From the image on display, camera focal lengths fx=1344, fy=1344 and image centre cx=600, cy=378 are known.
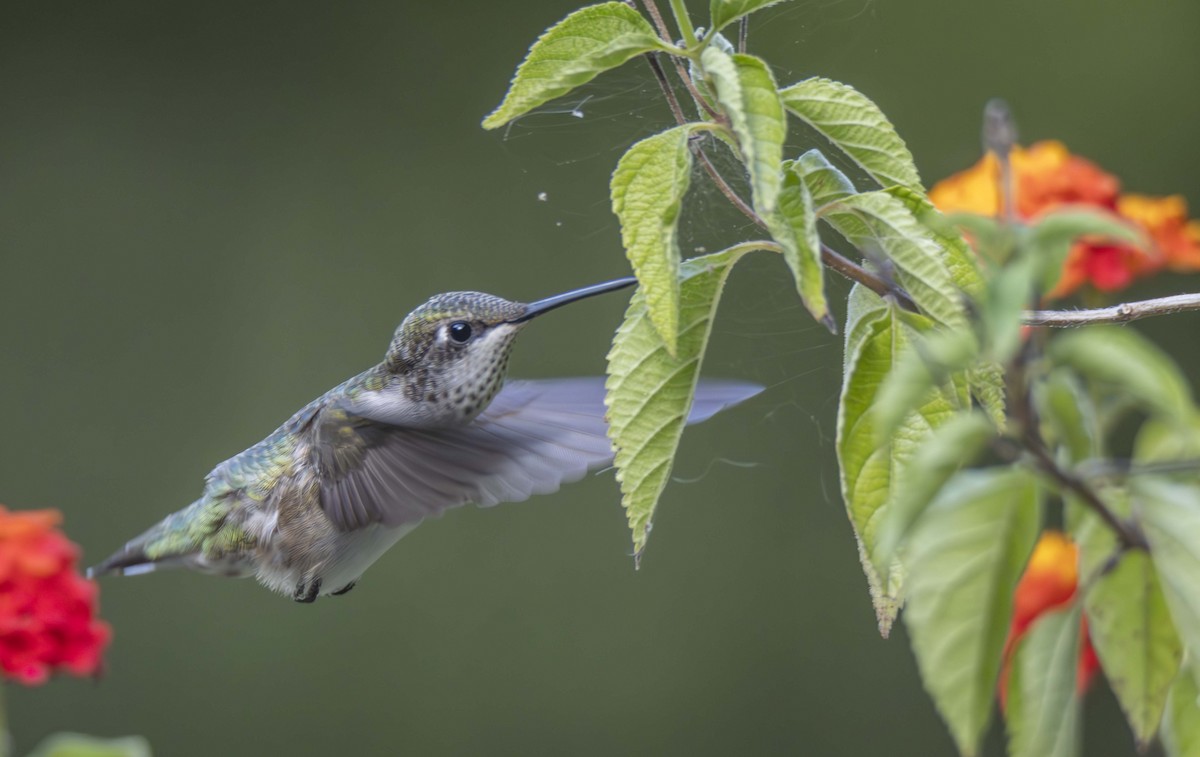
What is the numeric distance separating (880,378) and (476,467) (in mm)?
667

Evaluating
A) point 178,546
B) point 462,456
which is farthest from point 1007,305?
point 178,546

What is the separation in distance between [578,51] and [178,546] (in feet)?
3.53

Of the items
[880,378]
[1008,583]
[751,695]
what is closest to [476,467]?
[880,378]

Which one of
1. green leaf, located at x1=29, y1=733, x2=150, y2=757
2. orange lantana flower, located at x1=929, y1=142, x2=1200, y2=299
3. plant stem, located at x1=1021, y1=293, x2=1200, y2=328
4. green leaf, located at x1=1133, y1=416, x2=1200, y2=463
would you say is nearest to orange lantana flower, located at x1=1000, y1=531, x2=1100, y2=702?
orange lantana flower, located at x1=929, y1=142, x2=1200, y2=299

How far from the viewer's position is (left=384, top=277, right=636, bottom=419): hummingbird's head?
1.59 m

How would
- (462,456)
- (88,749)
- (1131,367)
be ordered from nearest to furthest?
1. (1131,367)
2. (88,749)
3. (462,456)

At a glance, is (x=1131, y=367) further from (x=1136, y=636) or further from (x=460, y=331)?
(x=460, y=331)

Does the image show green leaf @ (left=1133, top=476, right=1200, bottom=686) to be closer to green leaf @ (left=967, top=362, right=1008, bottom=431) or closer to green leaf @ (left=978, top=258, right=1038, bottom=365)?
green leaf @ (left=978, top=258, right=1038, bottom=365)

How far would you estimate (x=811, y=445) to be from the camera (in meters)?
4.50

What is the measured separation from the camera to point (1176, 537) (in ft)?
2.29

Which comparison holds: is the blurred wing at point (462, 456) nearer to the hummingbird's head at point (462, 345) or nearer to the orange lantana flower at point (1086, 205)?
the hummingbird's head at point (462, 345)

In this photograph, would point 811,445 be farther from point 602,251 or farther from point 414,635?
point 414,635

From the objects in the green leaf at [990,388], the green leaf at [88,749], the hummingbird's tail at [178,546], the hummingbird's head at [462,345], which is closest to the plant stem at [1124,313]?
the green leaf at [990,388]

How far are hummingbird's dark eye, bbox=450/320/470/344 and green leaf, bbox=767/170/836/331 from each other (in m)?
0.69
